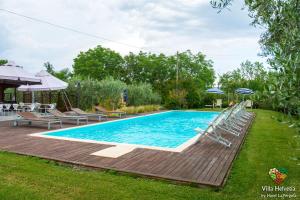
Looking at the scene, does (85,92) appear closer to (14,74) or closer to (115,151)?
(14,74)

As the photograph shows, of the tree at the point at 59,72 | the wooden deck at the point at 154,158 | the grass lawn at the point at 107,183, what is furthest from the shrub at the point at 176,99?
the tree at the point at 59,72

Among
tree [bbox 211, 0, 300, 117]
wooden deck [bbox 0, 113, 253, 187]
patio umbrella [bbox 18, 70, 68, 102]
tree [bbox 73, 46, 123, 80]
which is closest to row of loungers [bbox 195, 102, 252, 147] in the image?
wooden deck [bbox 0, 113, 253, 187]

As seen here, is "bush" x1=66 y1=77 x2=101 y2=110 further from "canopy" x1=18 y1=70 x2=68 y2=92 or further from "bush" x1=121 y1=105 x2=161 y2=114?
"canopy" x1=18 y1=70 x2=68 y2=92

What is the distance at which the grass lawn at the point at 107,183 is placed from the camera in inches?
155

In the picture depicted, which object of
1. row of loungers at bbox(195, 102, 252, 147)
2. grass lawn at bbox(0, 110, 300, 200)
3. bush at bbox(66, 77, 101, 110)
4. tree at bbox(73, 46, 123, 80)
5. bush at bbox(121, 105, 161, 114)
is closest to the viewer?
grass lawn at bbox(0, 110, 300, 200)

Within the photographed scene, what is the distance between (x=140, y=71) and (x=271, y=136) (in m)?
30.5

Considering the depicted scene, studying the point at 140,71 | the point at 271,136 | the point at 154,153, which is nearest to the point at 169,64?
the point at 140,71

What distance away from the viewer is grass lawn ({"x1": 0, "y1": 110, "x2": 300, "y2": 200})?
12.9ft

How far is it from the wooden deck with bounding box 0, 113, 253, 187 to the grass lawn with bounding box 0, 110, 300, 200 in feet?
0.69

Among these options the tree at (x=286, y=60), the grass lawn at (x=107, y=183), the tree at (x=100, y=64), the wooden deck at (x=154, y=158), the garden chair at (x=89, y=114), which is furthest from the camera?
the tree at (x=100, y=64)

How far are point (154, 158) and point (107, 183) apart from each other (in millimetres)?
1720

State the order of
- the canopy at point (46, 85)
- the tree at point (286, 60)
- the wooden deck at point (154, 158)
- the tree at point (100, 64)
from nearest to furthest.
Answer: the tree at point (286, 60), the wooden deck at point (154, 158), the canopy at point (46, 85), the tree at point (100, 64)

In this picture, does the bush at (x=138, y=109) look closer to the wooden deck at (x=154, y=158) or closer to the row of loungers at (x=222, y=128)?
the row of loungers at (x=222, y=128)

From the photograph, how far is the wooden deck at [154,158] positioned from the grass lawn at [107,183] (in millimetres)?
209
